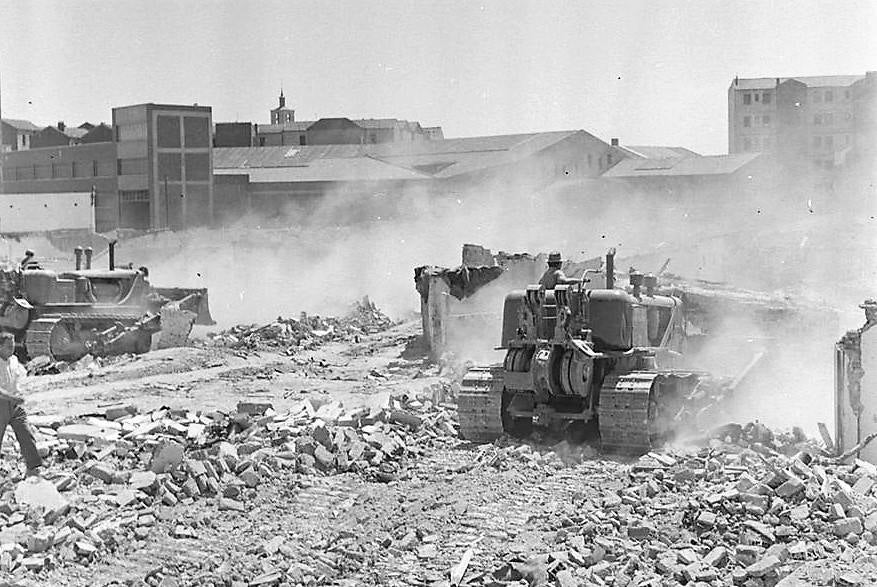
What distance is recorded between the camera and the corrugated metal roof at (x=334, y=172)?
62125mm

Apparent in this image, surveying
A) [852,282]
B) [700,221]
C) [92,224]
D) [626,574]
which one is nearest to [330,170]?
[92,224]

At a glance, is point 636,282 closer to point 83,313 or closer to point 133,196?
point 83,313

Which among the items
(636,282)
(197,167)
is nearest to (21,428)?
(636,282)

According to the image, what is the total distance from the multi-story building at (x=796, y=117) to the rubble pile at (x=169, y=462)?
4944cm

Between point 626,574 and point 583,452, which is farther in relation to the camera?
point 583,452

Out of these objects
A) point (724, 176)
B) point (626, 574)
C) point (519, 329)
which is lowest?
point (626, 574)

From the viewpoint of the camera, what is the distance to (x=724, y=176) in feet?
191

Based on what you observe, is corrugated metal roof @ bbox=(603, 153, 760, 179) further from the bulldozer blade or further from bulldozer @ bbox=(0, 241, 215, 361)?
bulldozer @ bbox=(0, 241, 215, 361)

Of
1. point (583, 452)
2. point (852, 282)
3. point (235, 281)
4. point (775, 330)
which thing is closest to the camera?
point (583, 452)

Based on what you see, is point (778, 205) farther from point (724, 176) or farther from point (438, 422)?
point (438, 422)

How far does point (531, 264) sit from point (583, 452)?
13369 mm

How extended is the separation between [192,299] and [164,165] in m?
36.6

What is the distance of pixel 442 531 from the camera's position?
1096 centimetres

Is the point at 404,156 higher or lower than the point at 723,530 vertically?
higher
